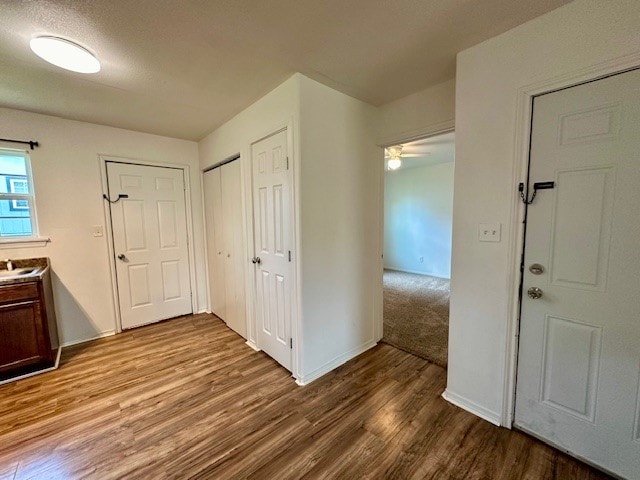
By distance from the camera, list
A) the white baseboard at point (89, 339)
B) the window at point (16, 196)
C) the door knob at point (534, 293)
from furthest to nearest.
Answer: the white baseboard at point (89, 339)
the window at point (16, 196)
the door knob at point (534, 293)

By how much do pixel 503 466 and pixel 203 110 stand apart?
3.56 m

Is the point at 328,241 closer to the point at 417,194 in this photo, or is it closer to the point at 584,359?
the point at 584,359

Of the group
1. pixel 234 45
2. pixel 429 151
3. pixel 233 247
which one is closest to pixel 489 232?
pixel 234 45

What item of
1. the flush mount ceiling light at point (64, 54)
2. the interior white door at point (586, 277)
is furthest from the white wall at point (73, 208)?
the interior white door at point (586, 277)

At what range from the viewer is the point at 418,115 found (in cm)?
231

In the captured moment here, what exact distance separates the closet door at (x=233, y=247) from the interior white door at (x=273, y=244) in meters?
0.36

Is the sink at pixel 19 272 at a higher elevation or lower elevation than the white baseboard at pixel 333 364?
higher

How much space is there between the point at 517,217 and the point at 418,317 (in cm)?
223

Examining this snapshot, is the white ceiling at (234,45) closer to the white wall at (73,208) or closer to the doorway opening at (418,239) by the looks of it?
the white wall at (73,208)

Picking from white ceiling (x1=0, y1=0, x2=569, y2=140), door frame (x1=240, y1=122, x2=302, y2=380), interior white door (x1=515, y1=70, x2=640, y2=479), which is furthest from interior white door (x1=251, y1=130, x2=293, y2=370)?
interior white door (x1=515, y1=70, x2=640, y2=479)

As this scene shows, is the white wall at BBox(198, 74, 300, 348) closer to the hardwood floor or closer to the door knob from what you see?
the hardwood floor

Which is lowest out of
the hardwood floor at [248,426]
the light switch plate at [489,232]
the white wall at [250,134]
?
the hardwood floor at [248,426]

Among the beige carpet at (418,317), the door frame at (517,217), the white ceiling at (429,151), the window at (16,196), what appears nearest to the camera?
the door frame at (517,217)

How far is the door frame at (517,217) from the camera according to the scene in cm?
143
